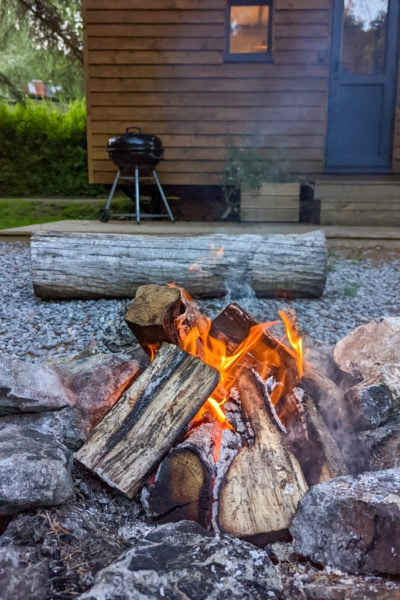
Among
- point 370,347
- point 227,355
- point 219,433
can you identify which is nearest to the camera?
point 219,433

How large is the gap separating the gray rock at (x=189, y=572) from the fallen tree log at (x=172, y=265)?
2883 millimetres

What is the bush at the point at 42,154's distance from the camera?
11938 millimetres

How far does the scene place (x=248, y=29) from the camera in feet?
24.7

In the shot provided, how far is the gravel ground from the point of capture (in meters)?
3.38

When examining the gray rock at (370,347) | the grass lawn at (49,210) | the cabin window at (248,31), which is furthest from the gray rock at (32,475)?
the grass lawn at (49,210)

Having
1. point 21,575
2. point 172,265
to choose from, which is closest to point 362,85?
point 172,265

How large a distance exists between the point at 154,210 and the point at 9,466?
7395 mm

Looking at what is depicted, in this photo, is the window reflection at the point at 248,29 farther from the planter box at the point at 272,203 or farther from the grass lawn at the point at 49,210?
the grass lawn at the point at 49,210

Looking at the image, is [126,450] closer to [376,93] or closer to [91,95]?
[91,95]

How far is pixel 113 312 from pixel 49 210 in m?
6.39

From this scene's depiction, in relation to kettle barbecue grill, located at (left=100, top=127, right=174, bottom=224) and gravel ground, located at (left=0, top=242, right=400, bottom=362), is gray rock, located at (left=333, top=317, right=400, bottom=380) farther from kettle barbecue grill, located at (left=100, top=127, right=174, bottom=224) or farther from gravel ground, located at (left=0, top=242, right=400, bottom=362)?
kettle barbecue grill, located at (left=100, top=127, right=174, bottom=224)

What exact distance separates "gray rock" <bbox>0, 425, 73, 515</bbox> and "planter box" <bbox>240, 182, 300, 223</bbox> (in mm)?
5957

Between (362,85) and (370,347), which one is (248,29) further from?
(370,347)

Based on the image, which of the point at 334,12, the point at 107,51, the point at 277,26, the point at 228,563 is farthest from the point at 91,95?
the point at 228,563
